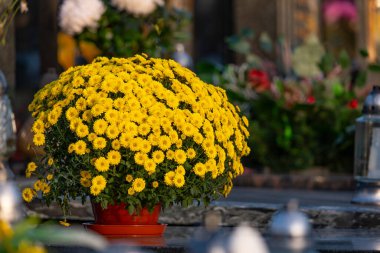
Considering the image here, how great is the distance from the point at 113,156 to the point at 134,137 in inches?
6.8

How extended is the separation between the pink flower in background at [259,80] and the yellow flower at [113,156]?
6825 mm

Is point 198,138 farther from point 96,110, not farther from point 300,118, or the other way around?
point 300,118

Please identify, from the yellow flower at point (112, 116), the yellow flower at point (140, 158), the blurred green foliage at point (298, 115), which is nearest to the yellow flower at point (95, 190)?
the yellow flower at point (140, 158)

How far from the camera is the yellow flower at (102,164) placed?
688 centimetres

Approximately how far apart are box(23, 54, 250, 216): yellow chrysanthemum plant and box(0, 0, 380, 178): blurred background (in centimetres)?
311

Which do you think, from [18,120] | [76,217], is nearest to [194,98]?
[76,217]

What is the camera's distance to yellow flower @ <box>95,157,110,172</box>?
6875 millimetres

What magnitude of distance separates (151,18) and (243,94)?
167cm

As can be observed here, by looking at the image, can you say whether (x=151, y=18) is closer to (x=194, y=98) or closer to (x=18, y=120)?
(x=18, y=120)

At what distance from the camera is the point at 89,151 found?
22.9 feet

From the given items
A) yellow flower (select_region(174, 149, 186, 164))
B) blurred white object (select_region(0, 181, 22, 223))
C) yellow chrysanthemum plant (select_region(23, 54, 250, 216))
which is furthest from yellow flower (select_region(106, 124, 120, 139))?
blurred white object (select_region(0, 181, 22, 223))

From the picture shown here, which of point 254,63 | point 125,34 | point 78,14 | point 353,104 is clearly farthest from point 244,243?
point 254,63

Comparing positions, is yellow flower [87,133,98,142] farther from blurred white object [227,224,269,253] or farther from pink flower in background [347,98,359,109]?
pink flower in background [347,98,359,109]

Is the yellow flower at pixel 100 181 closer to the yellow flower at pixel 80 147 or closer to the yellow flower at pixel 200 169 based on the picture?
the yellow flower at pixel 80 147
